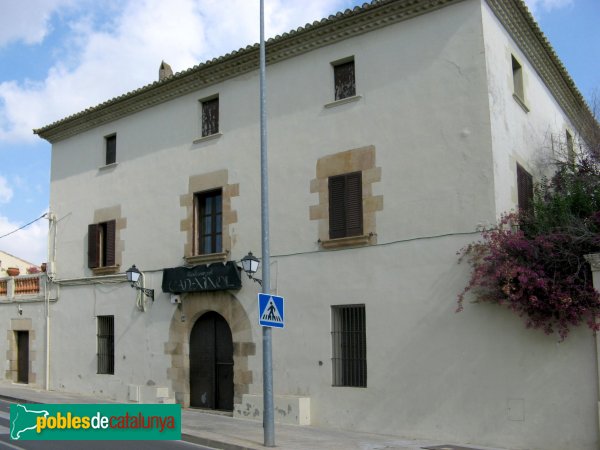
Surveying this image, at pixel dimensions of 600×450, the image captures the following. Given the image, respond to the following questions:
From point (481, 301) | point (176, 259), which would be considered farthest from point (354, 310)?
point (176, 259)

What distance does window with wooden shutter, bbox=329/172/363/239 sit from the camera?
13.3 meters

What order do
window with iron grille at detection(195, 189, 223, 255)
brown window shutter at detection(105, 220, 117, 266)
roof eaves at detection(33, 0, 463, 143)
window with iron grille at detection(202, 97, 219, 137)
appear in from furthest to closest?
brown window shutter at detection(105, 220, 117, 266) → window with iron grille at detection(202, 97, 219, 137) → window with iron grille at detection(195, 189, 223, 255) → roof eaves at detection(33, 0, 463, 143)

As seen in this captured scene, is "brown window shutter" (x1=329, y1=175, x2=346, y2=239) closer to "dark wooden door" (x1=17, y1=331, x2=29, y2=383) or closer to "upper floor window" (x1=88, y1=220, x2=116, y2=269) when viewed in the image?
"upper floor window" (x1=88, y1=220, x2=116, y2=269)

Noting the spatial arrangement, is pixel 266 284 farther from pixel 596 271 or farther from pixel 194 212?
pixel 194 212

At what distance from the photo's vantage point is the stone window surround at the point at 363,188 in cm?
1308

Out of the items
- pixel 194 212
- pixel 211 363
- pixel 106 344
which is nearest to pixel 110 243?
pixel 106 344

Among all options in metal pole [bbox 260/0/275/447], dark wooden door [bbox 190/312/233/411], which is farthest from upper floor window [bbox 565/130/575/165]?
dark wooden door [bbox 190/312/233/411]

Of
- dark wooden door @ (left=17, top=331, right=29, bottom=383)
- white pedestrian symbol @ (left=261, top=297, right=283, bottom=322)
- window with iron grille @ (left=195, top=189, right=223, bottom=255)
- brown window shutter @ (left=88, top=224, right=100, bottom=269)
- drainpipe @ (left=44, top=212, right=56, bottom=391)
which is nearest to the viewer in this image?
white pedestrian symbol @ (left=261, top=297, right=283, bottom=322)

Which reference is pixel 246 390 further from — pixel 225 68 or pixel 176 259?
pixel 225 68

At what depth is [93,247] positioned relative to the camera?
1834 centimetres

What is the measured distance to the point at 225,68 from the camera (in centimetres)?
1577

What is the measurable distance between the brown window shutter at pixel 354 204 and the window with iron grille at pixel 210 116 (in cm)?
416

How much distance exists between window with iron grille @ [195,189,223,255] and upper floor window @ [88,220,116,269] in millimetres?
3095

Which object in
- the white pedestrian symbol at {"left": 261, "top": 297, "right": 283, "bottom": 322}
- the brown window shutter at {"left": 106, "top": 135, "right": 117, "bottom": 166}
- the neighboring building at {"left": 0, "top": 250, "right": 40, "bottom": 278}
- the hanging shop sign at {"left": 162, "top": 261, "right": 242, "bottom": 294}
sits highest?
the brown window shutter at {"left": 106, "top": 135, "right": 117, "bottom": 166}
